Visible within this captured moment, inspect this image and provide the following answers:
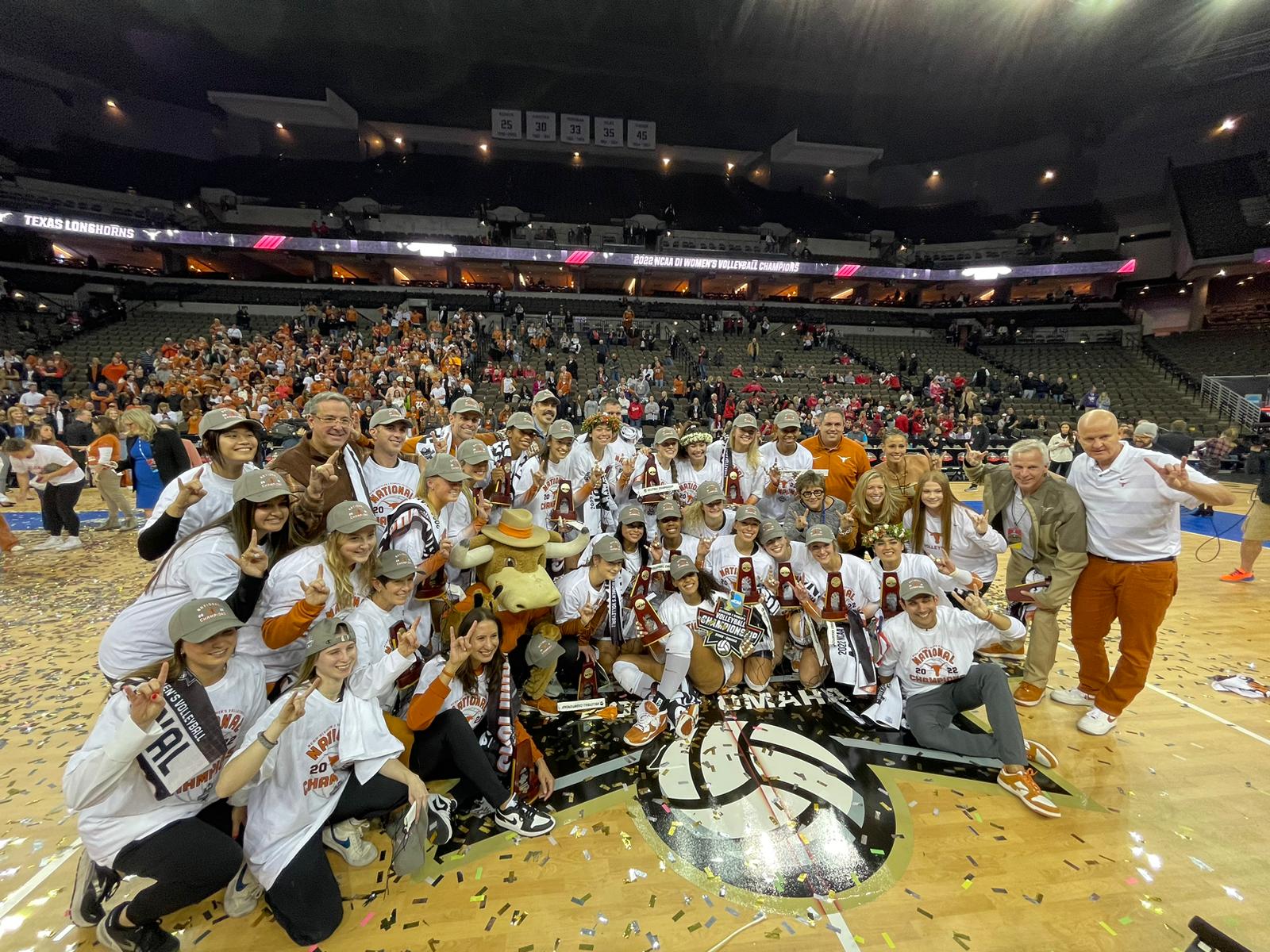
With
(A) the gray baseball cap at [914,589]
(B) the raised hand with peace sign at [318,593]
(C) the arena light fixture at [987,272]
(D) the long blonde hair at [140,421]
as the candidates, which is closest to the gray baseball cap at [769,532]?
(A) the gray baseball cap at [914,589]

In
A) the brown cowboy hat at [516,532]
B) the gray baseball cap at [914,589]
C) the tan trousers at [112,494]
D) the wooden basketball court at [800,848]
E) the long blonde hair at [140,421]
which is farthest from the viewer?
the tan trousers at [112,494]

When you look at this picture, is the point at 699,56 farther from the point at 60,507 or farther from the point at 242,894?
the point at 242,894

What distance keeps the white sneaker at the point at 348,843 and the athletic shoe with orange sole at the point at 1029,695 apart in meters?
5.02

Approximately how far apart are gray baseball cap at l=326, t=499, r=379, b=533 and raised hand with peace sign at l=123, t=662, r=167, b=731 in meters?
1.05

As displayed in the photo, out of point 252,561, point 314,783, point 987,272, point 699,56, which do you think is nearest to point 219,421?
point 252,561

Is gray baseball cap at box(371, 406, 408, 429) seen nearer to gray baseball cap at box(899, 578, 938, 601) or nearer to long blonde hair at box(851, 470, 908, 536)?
gray baseball cap at box(899, 578, 938, 601)

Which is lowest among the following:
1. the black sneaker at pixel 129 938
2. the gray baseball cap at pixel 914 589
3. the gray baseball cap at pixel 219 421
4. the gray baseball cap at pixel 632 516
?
the black sneaker at pixel 129 938

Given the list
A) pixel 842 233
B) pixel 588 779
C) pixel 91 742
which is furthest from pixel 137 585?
pixel 842 233

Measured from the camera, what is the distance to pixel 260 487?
2666 millimetres

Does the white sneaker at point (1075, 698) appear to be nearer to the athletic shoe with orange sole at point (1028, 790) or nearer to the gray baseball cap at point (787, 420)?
the athletic shoe with orange sole at point (1028, 790)

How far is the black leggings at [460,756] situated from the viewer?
2939 mm

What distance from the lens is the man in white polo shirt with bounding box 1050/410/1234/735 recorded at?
363 cm

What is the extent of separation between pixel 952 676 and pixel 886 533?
1314 mm

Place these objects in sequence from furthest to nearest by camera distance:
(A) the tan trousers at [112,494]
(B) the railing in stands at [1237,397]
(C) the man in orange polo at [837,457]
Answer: (B) the railing in stands at [1237,397], (A) the tan trousers at [112,494], (C) the man in orange polo at [837,457]
